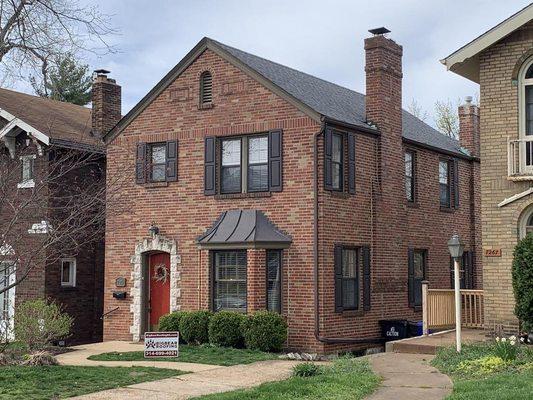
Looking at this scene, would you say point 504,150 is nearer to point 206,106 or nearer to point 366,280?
point 366,280

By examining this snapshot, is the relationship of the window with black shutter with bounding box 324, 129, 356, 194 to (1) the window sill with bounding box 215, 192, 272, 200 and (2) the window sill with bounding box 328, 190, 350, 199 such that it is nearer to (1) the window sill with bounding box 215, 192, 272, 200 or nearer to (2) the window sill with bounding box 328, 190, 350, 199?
(2) the window sill with bounding box 328, 190, 350, 199

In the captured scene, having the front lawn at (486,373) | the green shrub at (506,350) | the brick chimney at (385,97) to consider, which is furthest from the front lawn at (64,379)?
the brick chimney at (385,97)

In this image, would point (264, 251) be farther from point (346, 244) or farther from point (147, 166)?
point (147, 166)

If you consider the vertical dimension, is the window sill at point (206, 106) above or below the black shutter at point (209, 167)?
above

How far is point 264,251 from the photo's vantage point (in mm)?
18453

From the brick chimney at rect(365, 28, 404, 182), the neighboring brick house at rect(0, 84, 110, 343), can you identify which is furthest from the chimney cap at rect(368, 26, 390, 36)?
the neighboring brick house at rect(0, 84, 110, 343)

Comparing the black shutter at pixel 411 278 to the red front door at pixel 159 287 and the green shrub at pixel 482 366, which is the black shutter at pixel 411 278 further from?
the green shrub at pixel 482 366

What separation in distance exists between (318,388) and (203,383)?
231cm

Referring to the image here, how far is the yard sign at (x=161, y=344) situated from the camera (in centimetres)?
1587

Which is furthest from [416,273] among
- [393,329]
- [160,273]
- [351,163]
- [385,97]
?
[160,273]

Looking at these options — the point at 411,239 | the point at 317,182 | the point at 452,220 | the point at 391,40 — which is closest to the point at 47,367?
the point at 317,182

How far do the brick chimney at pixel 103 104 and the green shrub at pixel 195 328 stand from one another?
7973mm

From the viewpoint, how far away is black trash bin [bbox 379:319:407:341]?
2009 centimetres

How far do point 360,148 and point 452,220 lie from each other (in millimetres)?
5956
